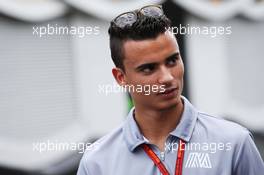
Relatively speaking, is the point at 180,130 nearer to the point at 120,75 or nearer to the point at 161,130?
the point at 161,130

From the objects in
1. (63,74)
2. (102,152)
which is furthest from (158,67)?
(63,74)

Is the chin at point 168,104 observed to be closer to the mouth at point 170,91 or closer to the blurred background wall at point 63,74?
the mouth at point 170,91

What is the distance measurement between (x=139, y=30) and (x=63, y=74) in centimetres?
149

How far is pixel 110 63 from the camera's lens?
278cm

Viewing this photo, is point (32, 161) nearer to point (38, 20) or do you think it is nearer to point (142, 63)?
point (38, 20)

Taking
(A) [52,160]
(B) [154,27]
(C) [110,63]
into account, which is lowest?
(A) [52,160]

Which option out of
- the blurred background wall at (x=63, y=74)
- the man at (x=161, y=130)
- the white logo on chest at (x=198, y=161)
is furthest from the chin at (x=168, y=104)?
the blurred background wall at (x=63, y=74)

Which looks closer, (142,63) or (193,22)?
(142,63)

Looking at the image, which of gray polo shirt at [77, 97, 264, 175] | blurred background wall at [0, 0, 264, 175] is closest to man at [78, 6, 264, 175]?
gray polo shirt at [77, 97, 264, 175]

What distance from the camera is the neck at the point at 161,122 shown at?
1333mm

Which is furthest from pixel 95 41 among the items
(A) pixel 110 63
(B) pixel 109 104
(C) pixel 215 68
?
(C) pixel 215 68

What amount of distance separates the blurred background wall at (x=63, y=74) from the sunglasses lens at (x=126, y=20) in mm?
1336

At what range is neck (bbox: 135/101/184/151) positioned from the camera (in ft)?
4.37

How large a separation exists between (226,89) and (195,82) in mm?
237
